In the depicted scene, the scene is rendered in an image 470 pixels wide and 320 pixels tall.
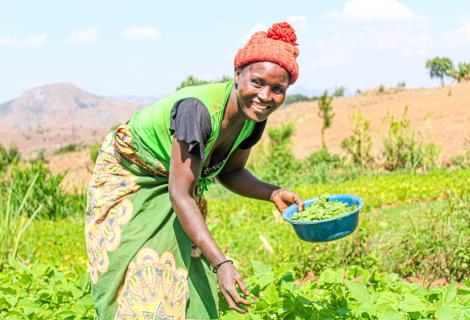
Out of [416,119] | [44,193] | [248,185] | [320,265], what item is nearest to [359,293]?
[248,185]

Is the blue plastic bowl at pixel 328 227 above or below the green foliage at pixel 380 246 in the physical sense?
above

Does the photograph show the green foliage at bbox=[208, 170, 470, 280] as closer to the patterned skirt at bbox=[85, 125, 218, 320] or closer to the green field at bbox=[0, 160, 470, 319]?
the green field at bbox=[0, 160, 470, 319]

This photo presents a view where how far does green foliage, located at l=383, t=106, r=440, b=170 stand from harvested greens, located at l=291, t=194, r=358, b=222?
371 inches

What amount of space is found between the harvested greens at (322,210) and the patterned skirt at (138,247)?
1.35 ft

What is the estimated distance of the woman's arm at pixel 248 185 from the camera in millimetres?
2506

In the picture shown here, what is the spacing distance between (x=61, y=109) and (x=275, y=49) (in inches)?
6147

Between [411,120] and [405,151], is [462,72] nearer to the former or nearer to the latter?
[411,120]

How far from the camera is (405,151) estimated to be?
39.1 ft

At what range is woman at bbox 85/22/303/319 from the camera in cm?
197

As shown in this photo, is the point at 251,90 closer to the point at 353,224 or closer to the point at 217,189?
the point at 353,224

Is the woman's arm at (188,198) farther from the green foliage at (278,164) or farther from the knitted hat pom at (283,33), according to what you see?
the green foliage at (278,164)

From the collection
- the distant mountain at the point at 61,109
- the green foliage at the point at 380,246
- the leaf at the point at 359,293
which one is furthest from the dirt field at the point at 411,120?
the distant mountain at the point at 61,109

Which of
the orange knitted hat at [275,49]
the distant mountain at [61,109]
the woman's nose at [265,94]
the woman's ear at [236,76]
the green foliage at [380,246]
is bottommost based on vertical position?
the green foliage at [380,246]

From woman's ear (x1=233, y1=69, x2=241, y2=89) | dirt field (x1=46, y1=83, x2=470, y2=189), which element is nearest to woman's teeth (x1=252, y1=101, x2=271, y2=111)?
woman's ear (x1=233, y1=69, x2=241, y2=89)
